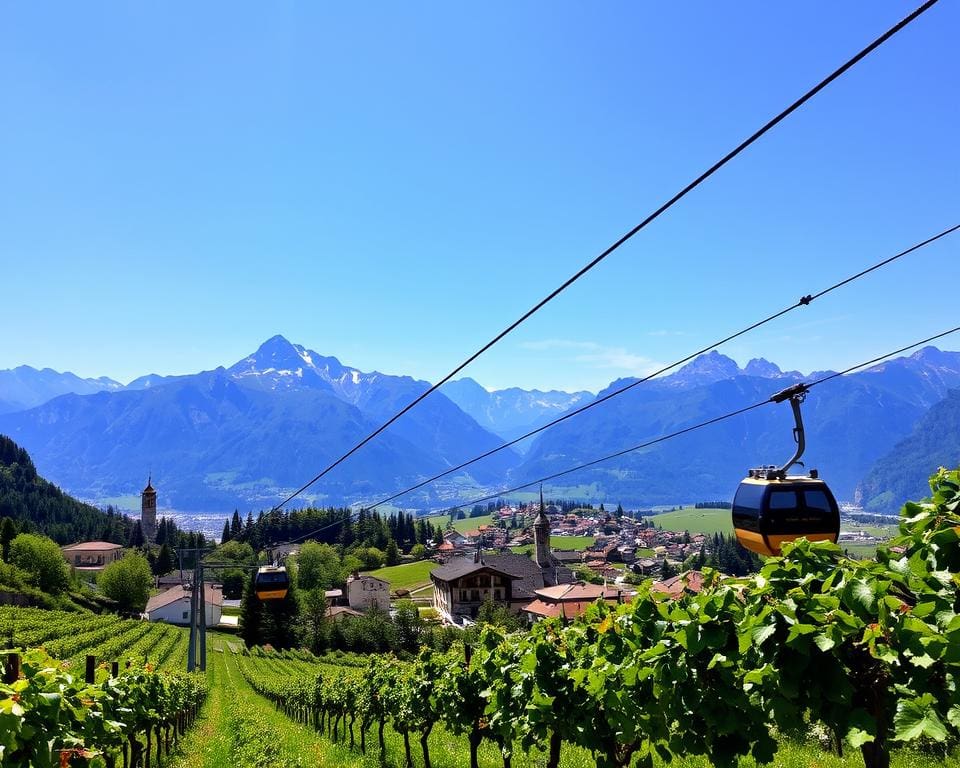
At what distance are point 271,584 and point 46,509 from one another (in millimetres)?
151927

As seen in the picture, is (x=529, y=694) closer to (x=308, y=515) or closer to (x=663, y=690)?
(x=663, y=690)

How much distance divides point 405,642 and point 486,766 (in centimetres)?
5460

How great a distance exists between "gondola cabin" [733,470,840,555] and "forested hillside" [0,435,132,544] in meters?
163

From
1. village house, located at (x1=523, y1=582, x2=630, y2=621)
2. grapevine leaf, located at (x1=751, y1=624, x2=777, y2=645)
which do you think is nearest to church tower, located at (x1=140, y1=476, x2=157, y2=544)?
village house, located at (x1=523, y1=582, x2=630, y2=621)

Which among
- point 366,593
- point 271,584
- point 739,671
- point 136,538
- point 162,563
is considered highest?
point 136,538

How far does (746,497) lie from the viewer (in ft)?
34.5

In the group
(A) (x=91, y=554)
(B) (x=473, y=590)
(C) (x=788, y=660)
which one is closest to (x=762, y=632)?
(C) (x=788, y=660)

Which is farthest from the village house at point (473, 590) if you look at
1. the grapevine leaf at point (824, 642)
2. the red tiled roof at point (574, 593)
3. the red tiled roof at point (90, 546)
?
the grapevine leaf at point (824, 642)

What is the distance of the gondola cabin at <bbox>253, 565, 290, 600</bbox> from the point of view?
2850 centimetres

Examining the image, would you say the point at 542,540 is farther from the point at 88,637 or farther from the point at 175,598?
the point at 88,637

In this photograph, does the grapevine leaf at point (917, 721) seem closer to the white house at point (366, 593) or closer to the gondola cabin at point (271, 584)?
the gondola cabin at point (271, 584)

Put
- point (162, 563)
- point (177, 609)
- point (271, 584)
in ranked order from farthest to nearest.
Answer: point (162, 563) → point (177, 609) → point (271, 584)

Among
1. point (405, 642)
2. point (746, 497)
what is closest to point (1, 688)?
point (746, 497)

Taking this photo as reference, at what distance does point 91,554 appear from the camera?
130 metres
